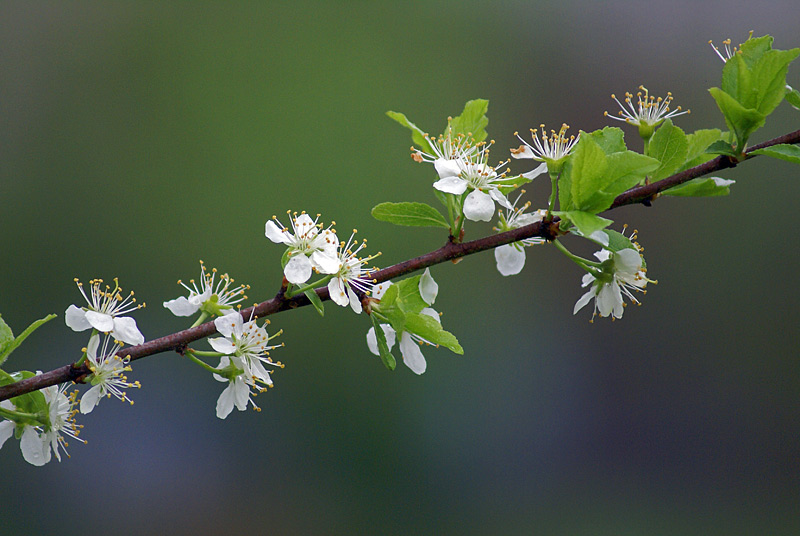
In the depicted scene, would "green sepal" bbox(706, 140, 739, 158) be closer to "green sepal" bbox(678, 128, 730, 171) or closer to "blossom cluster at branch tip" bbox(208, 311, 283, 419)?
"green sepal" bbox(678, 128, 730, 171)

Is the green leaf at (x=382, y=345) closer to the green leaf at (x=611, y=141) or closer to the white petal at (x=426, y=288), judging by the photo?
the white petal at (x=426, y=288)

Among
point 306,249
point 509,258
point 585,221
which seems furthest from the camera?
point 509,258

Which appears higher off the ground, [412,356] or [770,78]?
[770,78]

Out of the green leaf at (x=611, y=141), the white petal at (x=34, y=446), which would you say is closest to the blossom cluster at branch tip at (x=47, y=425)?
the white petal at (x=34, y=446)

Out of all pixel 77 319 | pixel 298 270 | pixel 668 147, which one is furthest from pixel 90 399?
pixel 668 147

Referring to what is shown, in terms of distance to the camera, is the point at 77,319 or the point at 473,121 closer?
the point at 77,319

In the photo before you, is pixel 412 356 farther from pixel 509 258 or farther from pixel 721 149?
pixel 721 149
